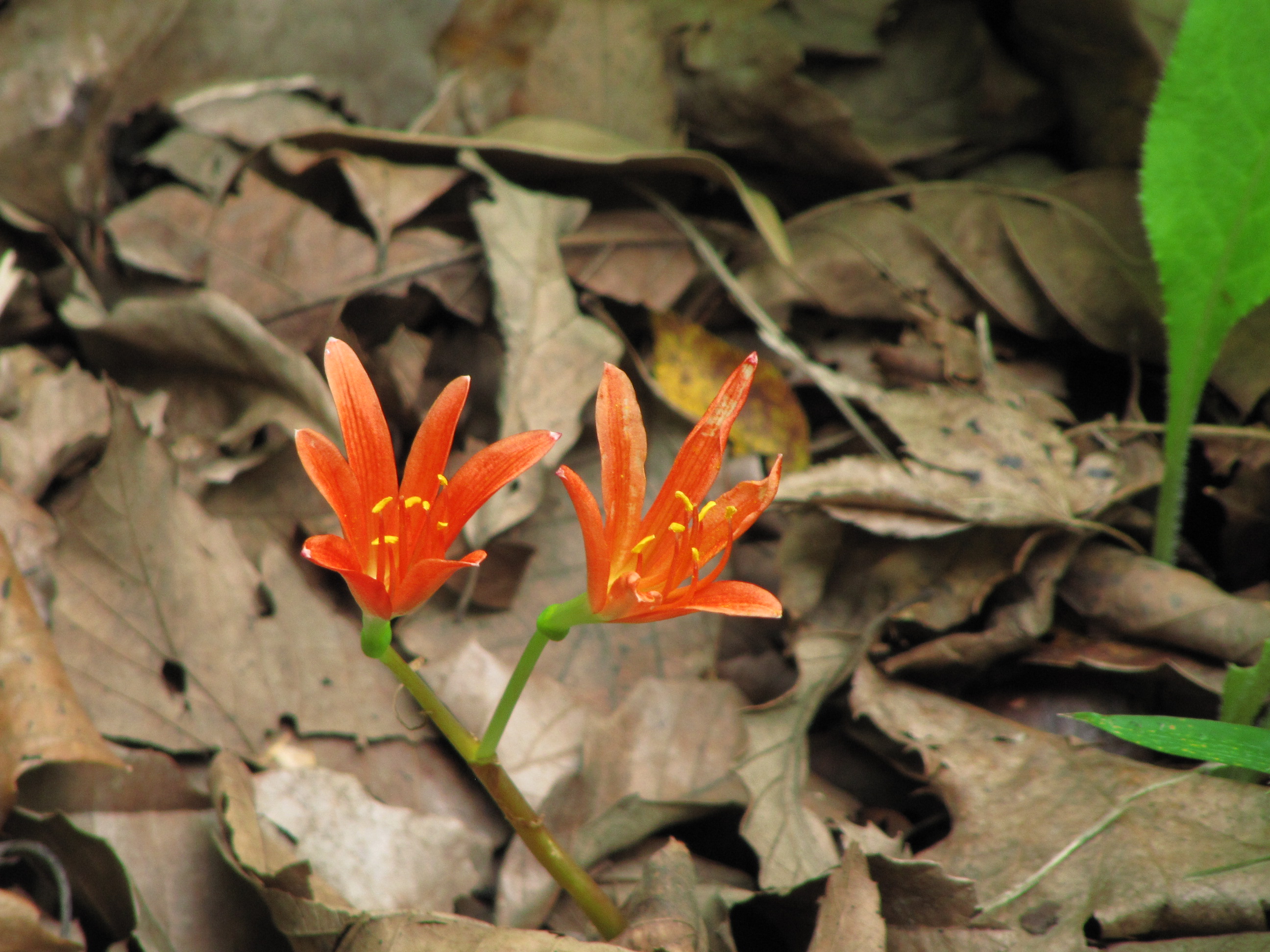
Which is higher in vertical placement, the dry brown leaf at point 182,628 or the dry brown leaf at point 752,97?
the dry brown leaf at point 752,97

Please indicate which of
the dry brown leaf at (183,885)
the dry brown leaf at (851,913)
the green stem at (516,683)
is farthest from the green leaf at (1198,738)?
the dry brown leaf at (183,885)

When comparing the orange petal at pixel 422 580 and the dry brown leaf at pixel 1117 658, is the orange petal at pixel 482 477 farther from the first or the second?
the dry brown leaf at pixel 1117 658

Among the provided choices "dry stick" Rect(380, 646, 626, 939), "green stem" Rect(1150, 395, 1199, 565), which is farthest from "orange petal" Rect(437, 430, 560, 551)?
Result: "green stem" Rect(1150, 395, 1199, 565)

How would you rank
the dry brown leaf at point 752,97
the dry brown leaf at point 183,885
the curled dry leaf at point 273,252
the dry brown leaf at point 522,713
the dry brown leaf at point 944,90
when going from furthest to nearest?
the dry brown leaf at point 944,90
the dry brown leaf at point 752,97
the curled dry leaf at point 273,252
the dry brown leaf at point 522,713
the dry brown leaf at point 183,885

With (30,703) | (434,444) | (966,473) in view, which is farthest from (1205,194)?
(30,703)

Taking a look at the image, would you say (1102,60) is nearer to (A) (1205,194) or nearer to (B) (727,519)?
(A) (1205,194)

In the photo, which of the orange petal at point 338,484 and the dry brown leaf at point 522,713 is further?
the dry brown leaf at point 522,713

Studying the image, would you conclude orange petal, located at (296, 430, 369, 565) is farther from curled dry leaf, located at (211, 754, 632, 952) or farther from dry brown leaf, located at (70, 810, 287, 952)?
dry brown leaf, located at (70, 810, 287, 952)

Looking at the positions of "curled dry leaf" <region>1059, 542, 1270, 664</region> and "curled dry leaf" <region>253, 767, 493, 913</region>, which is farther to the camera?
"curled dry leaf" <region>1059, 542, 1270, 664</region>
